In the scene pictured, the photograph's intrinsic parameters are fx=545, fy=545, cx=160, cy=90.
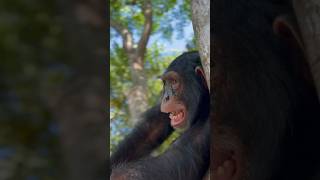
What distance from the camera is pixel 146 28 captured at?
192cm

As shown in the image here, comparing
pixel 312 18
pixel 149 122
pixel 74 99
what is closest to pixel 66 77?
pixel 74 99

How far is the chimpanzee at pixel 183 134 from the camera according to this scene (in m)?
1.49

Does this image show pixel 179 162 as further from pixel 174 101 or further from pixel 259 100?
pixel 259 100

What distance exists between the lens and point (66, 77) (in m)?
0.40

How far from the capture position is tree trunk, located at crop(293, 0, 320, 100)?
522mm

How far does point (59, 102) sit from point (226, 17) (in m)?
0.37

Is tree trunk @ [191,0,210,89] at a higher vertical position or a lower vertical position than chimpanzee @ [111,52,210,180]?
higher

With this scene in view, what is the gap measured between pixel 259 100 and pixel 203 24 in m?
0.24

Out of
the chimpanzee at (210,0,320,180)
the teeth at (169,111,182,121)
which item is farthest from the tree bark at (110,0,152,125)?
the chimpanzee at (210,0,320,180)

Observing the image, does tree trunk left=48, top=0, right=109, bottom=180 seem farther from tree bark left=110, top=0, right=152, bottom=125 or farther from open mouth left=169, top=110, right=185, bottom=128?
tree bark left=110, top=0, right=152, bottom=125

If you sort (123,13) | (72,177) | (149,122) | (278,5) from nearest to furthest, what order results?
(72,177) → (278,5) → (149,122) → (123,13)

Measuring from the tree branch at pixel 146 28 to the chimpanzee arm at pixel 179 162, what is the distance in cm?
46

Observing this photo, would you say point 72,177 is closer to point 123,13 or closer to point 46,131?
point 46,131

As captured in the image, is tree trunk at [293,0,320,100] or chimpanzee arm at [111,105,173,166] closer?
tree trunk at [293,0,320,100]
